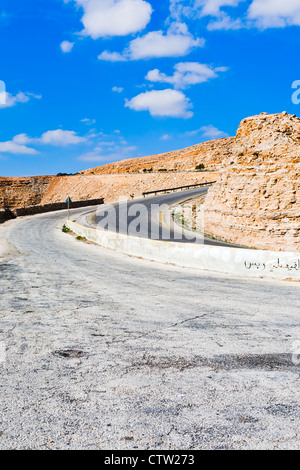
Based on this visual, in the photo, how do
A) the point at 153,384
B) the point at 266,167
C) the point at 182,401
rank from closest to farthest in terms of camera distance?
the point at 182,401, the point at 153,384, the point at 266,167

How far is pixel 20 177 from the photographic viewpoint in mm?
93562

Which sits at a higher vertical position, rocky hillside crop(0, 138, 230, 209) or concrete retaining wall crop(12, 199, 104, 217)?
rocky hillside crop(0, 138, 230, 209)

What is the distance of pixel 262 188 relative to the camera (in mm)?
24859

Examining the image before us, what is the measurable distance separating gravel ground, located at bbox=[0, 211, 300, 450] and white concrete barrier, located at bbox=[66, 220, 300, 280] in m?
2.35

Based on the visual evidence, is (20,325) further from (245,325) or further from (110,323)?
(245,325)

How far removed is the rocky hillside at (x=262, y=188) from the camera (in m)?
23.5

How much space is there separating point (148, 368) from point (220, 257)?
1051 cm

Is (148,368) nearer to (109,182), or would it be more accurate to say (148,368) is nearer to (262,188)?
(262,188)

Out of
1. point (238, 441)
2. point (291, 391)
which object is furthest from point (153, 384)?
point (291, 391)

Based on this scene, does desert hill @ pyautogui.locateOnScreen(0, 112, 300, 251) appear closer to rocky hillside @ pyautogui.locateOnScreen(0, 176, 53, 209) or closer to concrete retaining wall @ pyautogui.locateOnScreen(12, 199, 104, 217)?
concrete retaining wall @ pyautogui.locateOnScreen(12, 199, 104, 217)

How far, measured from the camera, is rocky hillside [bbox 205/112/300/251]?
23547 millimetres

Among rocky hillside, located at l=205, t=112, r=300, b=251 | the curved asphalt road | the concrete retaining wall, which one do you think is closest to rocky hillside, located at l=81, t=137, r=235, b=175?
the concrete retaining wall

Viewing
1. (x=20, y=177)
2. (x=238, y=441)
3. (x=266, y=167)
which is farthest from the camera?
(x=20, y=177)
